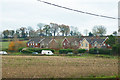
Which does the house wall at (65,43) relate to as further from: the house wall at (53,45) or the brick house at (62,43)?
the house wall at (53,45)

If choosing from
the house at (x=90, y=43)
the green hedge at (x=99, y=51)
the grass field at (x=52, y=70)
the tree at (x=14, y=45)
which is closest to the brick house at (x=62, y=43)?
the house at (x=90, y=43)

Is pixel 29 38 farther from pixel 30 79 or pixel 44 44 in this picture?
pixel 30 79

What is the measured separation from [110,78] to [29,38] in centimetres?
4907

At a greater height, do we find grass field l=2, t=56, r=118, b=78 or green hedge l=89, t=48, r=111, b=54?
grass field l=2, t=56, r=118, b=78

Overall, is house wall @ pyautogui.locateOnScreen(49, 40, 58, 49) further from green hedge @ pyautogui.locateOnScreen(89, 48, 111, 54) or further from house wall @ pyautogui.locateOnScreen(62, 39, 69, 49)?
green hedge @ pyautogui.locateOnScreen(89, 48, 111, 54)

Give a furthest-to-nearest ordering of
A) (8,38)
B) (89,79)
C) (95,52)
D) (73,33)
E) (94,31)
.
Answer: (94,31)
(73,33)
(95,52)
(8,38)
(89,79)

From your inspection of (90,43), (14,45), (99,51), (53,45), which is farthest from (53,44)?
(14,45)

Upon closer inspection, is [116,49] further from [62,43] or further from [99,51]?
[62,43]

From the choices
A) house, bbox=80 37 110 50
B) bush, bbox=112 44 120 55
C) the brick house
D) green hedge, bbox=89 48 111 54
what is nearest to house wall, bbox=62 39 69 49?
the brick house

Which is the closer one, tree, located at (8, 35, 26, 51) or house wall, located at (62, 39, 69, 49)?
tree, located at (8, 35, 26, 51)

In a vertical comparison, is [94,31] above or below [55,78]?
above

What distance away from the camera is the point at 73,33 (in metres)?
68.9

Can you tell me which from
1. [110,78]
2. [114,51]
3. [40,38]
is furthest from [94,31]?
[110,78]

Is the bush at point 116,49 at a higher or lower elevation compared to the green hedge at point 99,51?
higher
